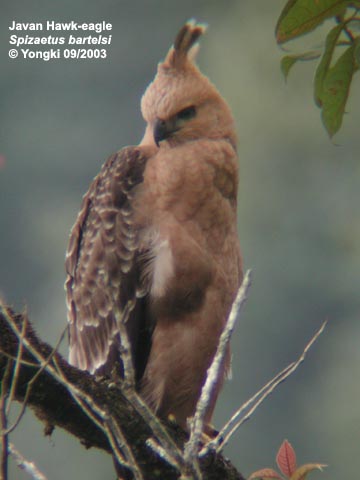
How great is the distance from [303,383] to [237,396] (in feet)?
10.7

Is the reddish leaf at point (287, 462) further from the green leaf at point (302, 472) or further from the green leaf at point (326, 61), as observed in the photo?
the green leaf at point (326, 61)

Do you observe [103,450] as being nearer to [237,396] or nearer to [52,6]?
[237,396]

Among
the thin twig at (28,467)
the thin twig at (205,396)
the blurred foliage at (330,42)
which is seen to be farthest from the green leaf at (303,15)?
the thin twig at (28,467)

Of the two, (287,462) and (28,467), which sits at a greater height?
(28,467)

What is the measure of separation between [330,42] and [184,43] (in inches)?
83.8

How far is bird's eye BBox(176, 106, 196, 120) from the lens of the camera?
4.27 metres

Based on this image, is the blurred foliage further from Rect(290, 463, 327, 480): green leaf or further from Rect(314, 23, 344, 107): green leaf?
Rect(290, 463, 327, 480): green leaf

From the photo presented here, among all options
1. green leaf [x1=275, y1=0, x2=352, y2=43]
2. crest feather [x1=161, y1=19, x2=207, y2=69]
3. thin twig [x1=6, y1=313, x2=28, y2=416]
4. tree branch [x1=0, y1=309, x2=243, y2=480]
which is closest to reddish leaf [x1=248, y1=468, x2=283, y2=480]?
tree branch [x1=0, y1=309, x2=243, y2=480]

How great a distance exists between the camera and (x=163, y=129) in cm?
420

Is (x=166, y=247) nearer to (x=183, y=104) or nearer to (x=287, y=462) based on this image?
(x=183, y=104)

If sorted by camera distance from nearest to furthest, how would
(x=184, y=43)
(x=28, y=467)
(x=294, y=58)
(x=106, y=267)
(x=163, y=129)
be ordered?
(x=28, y=467), (x=294, y=58), (x=106, y=267), (x=163, y=129), (x=184, y=43)

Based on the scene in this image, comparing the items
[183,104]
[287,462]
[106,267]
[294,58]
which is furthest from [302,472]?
[183,104]

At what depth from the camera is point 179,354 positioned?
3.80m

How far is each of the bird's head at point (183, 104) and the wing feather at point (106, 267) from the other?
17 centimetres
